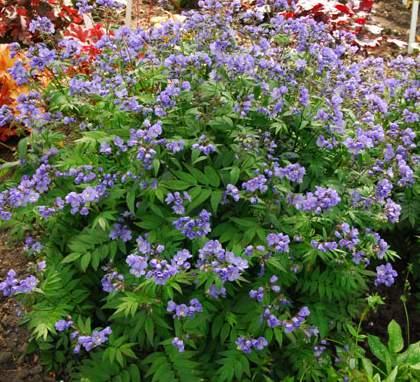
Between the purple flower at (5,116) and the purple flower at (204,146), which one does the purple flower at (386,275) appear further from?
the purple flower at (5,116)

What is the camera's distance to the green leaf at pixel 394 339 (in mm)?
3439

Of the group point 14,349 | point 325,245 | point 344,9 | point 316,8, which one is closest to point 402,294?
point 325,245

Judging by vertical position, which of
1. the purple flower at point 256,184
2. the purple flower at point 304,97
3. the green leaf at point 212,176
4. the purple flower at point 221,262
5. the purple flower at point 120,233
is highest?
the purple flower at point 304,97

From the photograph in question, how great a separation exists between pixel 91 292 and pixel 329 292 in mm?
1132

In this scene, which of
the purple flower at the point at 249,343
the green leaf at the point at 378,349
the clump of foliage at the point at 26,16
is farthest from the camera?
the clump of foliage at the point at 26,16

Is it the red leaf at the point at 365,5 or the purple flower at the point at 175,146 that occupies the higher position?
the purple flower at the point at 175,146

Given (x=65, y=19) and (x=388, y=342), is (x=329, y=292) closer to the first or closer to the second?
(x=388, y=342)

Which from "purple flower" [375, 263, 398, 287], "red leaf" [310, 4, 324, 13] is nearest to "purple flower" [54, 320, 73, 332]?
"purple flower" [375, 263, 398, 287]

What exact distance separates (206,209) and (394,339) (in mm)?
1293

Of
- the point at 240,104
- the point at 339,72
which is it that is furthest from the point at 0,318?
the point at 339,72

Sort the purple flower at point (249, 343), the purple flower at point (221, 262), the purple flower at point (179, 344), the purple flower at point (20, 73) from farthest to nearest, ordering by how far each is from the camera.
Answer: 1. the purple flower at point (20, 73)
2. the purple flower at point (249, 343)
3. the purple flower at point (179, 344)
4. the purple flower at point (221, 262)

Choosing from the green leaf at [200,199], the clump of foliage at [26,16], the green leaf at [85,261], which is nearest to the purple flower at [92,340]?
the green leaf at [85,261]

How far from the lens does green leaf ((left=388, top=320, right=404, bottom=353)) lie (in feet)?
11.3

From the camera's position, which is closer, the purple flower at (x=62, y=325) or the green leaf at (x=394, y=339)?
the purple flower at (x=62, y=325)
